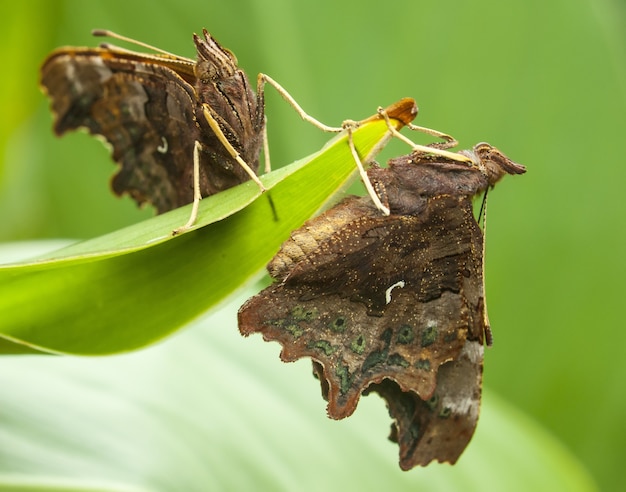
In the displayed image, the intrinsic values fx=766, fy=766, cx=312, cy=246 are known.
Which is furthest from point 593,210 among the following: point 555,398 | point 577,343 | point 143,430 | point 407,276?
point 143,430

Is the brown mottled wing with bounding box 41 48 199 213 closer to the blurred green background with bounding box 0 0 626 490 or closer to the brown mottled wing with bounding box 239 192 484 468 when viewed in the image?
the brown mottled wing with bounding box 239 192 484 468

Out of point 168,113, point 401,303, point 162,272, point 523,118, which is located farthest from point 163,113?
point 523,118

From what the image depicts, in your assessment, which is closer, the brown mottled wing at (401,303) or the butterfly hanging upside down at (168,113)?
the brown mottled wing at (401,303)

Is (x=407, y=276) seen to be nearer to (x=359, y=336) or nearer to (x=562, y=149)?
(x=359, y=336)

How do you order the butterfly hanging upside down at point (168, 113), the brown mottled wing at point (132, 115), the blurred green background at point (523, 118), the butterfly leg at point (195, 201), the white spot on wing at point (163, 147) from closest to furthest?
the butterfly leg at point (195, 201) → the butterfly hanging upside down at point (168, 113) → the brown mottled wing at point (132, 115) → the white spot on wing at point (163, 147) → the blurred green background at point (523, 118)

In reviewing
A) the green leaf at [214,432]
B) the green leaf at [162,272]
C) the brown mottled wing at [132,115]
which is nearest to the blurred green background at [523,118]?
the green leaf at [214,432]

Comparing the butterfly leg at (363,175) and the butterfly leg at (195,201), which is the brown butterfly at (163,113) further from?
the butterfly leg at (363,175)

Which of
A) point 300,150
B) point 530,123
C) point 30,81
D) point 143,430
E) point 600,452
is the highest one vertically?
point 30,81

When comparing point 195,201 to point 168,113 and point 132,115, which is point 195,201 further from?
point 132,115
